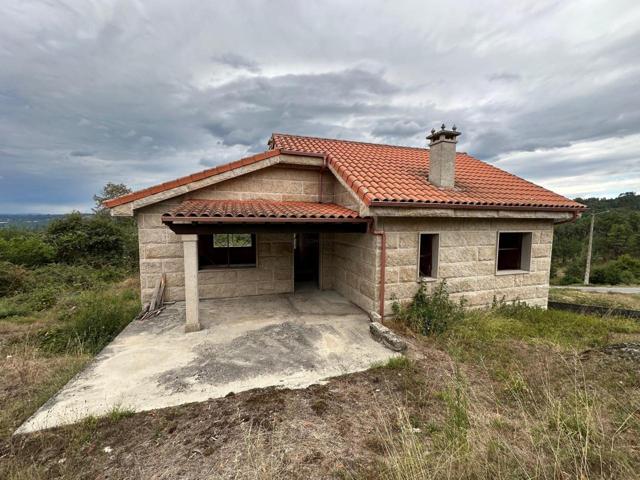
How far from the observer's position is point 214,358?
16.4 feet

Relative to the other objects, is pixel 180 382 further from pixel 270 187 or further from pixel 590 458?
pixel 270 187

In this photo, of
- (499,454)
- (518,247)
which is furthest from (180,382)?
(518,247)

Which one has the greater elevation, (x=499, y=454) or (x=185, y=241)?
(x=185, y=241)

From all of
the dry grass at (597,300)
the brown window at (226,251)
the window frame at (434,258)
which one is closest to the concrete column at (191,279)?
the brown window at (226,251)

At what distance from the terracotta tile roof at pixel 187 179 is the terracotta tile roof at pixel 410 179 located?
113 centimetres

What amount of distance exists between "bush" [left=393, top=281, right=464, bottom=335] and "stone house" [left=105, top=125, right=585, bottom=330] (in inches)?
9.8

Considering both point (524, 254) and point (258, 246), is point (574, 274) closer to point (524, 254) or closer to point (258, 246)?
point (524, 254)

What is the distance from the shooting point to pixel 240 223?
604 centimetres

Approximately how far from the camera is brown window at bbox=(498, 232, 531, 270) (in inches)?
333

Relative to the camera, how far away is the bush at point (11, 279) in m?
10.7

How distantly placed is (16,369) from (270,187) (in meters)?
6.35

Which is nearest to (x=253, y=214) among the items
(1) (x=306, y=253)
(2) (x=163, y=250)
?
(2) (x=163, y=250)

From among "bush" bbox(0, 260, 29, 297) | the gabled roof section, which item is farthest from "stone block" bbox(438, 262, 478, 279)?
"bush" bbox(0, 260, 29, 297)

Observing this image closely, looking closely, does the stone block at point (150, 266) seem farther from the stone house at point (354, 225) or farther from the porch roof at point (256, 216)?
the porch roof at point (256, 216)
